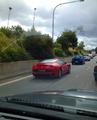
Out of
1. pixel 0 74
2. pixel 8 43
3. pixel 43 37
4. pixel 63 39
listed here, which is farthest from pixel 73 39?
pixel 0 74

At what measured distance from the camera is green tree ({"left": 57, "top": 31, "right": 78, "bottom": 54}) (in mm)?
80562

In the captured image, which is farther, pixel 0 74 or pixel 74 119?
pixel 0 74

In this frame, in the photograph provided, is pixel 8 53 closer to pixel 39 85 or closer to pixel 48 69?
pixel 48 69

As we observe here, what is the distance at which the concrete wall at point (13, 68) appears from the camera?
20.7 meters

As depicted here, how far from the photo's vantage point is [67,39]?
83.4 meters

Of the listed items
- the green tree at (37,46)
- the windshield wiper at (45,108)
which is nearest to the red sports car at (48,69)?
the green tree at (37,46)

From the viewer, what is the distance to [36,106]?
3.52 m

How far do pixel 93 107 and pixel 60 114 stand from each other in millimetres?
514

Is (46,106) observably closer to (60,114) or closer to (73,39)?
(60,114)

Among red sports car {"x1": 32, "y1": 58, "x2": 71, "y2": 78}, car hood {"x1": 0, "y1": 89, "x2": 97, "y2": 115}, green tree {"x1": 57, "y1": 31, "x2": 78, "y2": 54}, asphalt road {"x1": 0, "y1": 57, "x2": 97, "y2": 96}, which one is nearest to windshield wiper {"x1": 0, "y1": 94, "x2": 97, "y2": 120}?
car hood {"x1": 0, "y1": 89, "x2": 97, "y2": 115}

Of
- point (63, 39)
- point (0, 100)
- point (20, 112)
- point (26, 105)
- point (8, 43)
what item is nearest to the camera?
point (20, 112)

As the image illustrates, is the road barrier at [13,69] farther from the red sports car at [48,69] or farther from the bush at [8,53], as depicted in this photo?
the red sports car at [48,69]

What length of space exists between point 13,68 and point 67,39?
201 ft

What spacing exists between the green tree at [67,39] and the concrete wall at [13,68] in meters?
53.1
